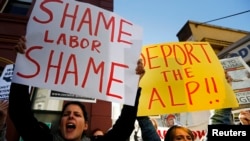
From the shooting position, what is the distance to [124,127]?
2141 millimetres

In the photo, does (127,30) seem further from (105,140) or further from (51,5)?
(105,140)

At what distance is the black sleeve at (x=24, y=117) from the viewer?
197 cm

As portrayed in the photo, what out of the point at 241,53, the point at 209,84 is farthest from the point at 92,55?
the point at 241,53

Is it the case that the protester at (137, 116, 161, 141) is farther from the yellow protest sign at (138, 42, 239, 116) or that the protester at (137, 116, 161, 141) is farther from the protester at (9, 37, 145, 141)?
the protester at (9, 37, 145, 141)

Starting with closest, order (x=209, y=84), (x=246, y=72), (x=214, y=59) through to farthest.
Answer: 1. (x=209, y=84)
2. (x=214, y=59)
3. (x=246, y=72)

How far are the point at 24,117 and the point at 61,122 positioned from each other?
233mm

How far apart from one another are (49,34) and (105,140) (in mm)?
922

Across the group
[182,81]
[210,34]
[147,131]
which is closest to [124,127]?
[147,131]

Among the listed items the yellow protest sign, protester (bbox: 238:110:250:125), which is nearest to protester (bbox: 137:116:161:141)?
the yellow protest sign

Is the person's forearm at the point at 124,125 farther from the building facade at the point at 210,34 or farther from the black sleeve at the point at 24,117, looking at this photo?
the building facade at the point at 210,34

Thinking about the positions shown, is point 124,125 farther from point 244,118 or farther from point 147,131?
point 244,118

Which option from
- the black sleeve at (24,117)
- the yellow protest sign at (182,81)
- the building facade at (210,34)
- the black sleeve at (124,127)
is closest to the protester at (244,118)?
the yellow protest sign at (182,81)

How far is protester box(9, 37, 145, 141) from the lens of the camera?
198 centimetres

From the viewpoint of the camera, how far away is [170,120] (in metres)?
4.99
